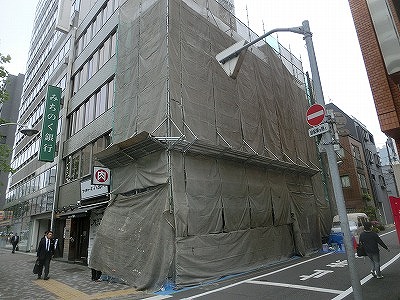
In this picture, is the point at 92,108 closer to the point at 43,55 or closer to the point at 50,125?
the point at 50,125

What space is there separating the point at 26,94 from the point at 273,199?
39323mm

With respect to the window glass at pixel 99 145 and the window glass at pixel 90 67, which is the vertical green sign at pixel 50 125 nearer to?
the window glass at pixel 90 67

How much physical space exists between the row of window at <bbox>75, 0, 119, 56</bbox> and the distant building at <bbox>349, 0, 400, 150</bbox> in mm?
14476

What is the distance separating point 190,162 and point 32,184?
24062 millimetres

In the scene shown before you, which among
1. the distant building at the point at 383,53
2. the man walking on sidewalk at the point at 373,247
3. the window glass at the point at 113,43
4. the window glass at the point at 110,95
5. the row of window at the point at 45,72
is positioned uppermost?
the row of window at the point at 45,72

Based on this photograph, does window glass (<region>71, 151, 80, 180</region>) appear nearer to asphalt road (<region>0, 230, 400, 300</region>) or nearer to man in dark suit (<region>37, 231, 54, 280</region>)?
man in dark suit (<region>37, 231, 54, 280</region>)

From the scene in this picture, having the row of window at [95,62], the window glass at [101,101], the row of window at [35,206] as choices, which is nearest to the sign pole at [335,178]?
the window glass at [101,101]

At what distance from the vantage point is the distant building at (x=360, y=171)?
34.8m

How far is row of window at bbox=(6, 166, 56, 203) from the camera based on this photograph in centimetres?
2303

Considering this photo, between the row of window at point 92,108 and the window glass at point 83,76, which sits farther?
the window glass at point 83,76

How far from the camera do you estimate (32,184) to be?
28266 mm

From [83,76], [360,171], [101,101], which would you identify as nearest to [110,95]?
[101,101]

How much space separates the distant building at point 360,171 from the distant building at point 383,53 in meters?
22.6

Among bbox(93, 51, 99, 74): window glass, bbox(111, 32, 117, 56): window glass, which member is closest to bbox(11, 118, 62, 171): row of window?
bbox(93, 51, 99, 74): window glass
